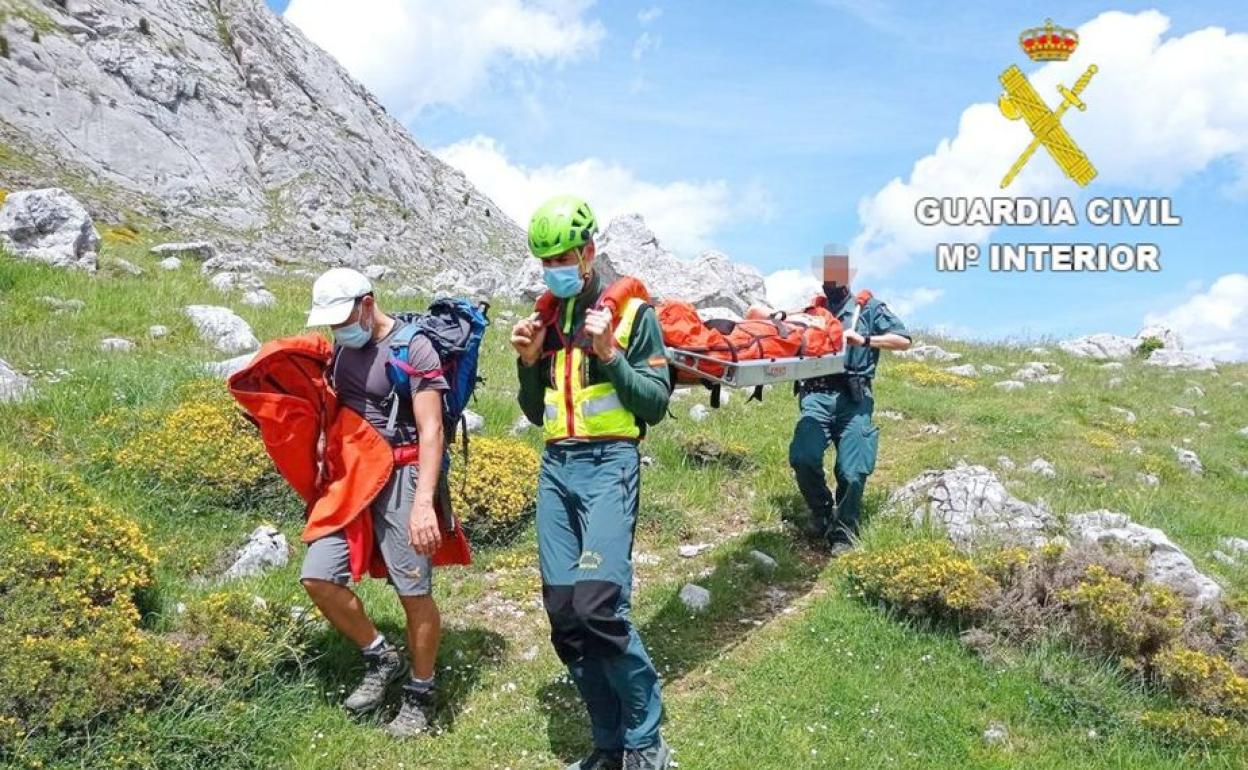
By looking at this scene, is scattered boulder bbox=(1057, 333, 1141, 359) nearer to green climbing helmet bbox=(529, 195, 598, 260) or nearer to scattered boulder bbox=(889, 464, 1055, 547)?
scattered boulder bbox=(889, 464, 1055, 547)

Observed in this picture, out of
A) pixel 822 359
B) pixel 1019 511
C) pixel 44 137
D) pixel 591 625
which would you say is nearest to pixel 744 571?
pixel 822 359

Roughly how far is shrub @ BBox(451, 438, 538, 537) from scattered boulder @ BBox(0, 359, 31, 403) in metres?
4.17

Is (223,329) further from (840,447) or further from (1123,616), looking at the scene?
(1123,616)

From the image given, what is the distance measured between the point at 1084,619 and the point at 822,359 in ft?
8.93

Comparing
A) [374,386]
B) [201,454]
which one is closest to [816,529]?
[374,386]

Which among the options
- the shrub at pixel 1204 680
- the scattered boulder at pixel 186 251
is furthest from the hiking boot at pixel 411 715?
the scattered boulder at pixel 186 251

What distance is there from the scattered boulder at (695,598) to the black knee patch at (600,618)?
2.41 meters

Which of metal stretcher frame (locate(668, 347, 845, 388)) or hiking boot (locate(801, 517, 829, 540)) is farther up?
metal stretcher frame (locate(668, 347, 845, 388))

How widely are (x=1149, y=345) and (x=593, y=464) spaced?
82.8ft

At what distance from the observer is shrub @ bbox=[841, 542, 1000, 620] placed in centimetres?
624

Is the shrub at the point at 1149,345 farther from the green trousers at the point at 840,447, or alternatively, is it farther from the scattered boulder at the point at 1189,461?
the green trousers at the point at 840,447

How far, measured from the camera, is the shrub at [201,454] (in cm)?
746

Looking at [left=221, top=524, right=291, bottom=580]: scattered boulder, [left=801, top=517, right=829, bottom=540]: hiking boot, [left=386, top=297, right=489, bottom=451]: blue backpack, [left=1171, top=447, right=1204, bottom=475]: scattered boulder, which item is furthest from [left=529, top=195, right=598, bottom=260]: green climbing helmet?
[left=1171, top=447, right=1204, bottom=475]: scattered boulder

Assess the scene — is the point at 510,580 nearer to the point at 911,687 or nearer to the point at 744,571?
the point at 744,571
